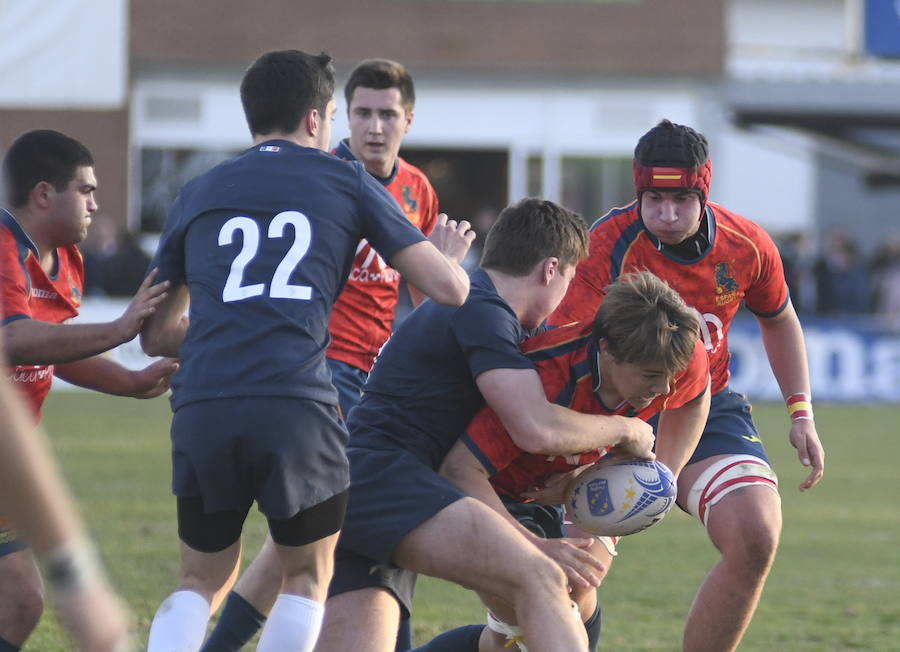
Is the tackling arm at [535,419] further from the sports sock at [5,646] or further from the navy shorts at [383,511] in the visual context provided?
the sports sock at [5,646]

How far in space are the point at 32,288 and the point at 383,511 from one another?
1.44 m

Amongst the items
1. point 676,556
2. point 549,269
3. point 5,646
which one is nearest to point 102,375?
point 5,646

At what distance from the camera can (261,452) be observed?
157 inches

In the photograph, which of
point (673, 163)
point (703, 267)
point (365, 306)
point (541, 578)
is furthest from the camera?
point (365, 306)

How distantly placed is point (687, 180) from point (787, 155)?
32.4 metres

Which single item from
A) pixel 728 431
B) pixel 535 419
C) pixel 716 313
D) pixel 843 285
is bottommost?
pixel 728 431

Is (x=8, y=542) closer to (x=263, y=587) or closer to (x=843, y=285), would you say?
(x=263, y=587)

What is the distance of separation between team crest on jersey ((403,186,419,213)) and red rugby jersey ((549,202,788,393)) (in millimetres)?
1398

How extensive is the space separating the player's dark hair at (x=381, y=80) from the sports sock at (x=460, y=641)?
2684mm

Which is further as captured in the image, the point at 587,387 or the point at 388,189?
the point at 388,189

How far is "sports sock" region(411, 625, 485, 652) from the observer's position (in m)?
4.95

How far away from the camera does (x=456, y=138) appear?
1081 inches

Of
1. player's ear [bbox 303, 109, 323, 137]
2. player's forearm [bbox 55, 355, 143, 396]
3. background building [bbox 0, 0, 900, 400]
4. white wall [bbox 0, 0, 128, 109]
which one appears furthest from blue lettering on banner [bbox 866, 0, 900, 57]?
player's ear [bbox 303, 109, 323, 137]

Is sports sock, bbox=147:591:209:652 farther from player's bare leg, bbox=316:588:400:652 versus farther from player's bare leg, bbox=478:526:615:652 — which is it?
player's bare leg, bbox=478:526:615:652
